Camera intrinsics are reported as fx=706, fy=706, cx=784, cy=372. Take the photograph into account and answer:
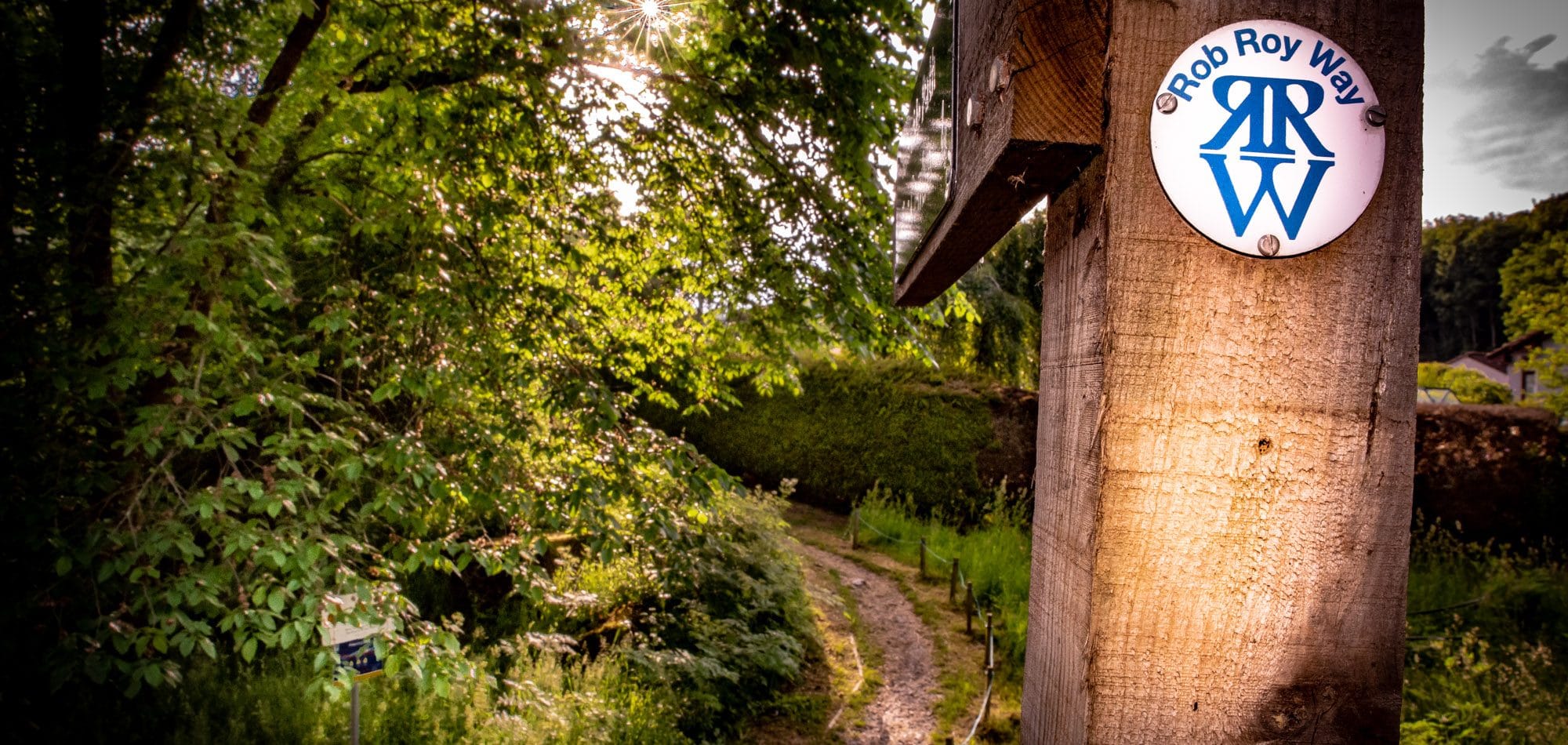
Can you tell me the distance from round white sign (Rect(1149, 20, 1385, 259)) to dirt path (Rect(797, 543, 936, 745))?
19.4ft

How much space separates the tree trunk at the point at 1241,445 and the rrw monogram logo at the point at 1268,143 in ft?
0.17

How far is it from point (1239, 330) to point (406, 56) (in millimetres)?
4664

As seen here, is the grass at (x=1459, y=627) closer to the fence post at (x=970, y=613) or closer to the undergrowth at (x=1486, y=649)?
the undergrowth at (x=1486, y=649)

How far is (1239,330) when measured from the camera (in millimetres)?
696

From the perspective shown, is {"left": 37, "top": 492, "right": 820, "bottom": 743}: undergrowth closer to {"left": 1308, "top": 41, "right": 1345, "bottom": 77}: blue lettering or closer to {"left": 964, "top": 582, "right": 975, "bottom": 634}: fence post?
{"left": 964, "top": 582, "right": 975, "bottom": 634}: fence post

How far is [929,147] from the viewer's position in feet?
4.71

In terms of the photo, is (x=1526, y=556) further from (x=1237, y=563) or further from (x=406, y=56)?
(x=406, y=56)

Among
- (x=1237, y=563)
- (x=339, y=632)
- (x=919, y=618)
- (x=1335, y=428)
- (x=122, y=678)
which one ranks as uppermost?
(x=1335, y=428)

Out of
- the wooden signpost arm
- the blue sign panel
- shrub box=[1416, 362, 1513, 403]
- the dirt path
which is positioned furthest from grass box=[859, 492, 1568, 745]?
shrub box=[1416, 362, 1513, 403]

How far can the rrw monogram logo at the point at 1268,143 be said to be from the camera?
0.70 m

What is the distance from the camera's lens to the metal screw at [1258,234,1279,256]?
0.70m

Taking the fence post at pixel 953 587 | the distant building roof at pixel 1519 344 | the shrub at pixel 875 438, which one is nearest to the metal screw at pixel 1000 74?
the fence post at pixel 953 587

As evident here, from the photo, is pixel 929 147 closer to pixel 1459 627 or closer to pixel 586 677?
pixel 586 677

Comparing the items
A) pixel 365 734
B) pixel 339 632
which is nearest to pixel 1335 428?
pixel 339 632
